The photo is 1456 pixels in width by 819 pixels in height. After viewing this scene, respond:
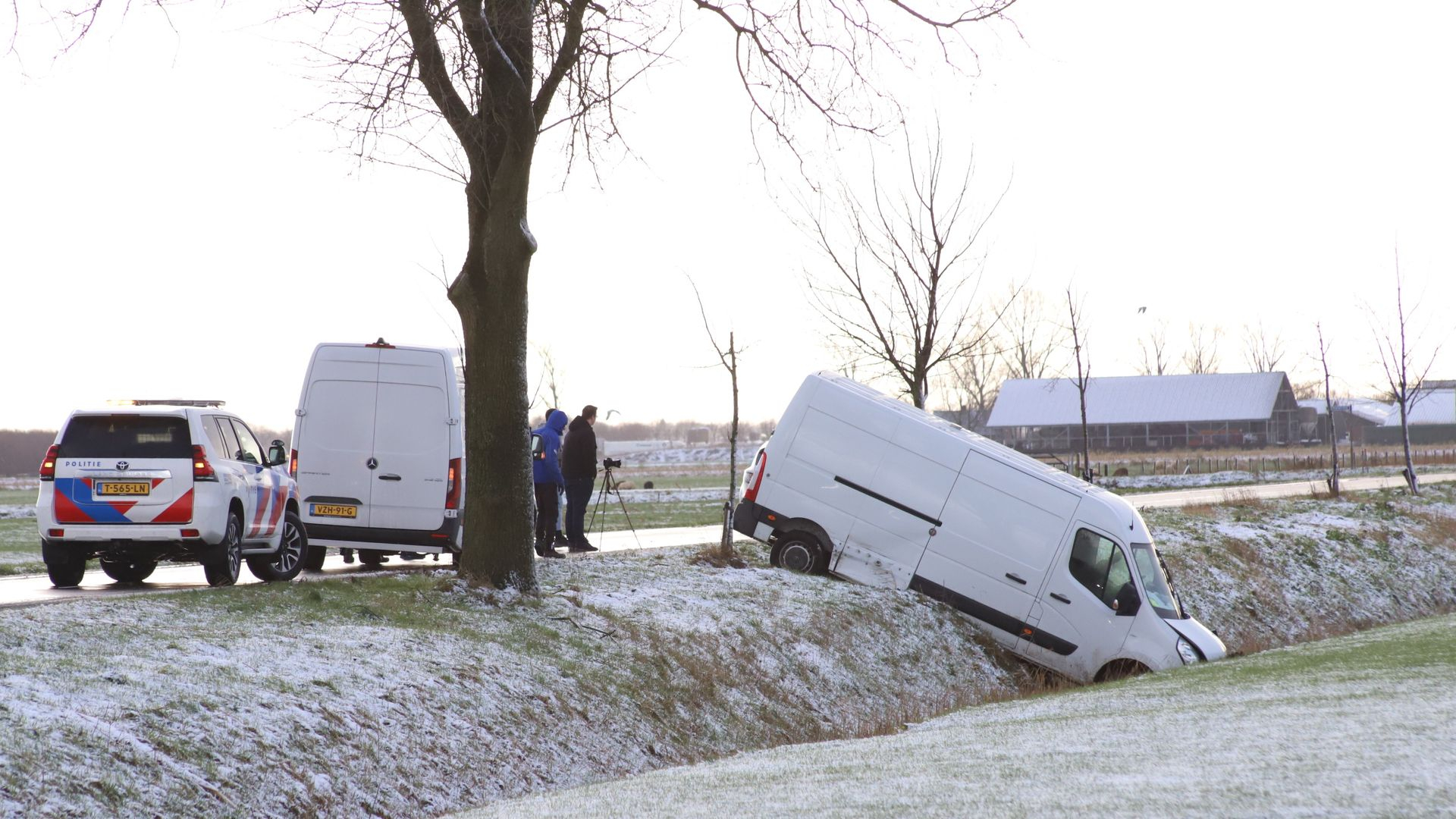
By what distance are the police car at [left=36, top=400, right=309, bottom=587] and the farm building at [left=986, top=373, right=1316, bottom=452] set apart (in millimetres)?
73192

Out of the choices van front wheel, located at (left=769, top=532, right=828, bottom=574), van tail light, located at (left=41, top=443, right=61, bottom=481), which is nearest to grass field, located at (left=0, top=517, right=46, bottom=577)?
van tail light, located at (left=41, top=443, right=61, bottom=481)

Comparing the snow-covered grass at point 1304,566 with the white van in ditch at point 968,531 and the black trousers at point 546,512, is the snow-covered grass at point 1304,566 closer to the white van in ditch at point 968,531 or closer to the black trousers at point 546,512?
the white van in ditch at point 968,531

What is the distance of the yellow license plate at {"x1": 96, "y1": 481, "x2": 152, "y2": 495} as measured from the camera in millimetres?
13273

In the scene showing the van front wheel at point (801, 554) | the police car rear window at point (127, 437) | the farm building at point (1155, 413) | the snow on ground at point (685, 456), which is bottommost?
the snow on ground at point (685, 456)

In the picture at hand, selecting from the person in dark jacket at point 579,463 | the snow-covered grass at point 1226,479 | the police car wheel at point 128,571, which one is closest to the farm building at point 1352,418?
the snow-covered grass at point 1226,479

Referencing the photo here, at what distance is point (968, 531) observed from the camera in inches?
611

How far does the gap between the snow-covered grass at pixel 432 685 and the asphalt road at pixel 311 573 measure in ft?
7.29

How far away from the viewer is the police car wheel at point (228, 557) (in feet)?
44.9

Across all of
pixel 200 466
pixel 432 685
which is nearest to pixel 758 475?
pixel 200 466

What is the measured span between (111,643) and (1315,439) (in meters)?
90.0

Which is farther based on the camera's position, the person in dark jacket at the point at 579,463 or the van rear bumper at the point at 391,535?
the person in dark jacket at the point at 579,463

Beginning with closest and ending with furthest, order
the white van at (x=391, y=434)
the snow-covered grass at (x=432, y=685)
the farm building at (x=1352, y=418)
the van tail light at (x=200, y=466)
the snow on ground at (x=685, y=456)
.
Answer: the snow-covered grass at (x=432, y=685)
the van tail light at (x=200, y=466)
the white van at (x=391, y=434)
the farm building at (x=1352, y=418)
the snow on ground at (x=685, y=456)

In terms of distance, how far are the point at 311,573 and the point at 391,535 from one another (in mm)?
2007

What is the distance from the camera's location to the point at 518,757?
8656mm
